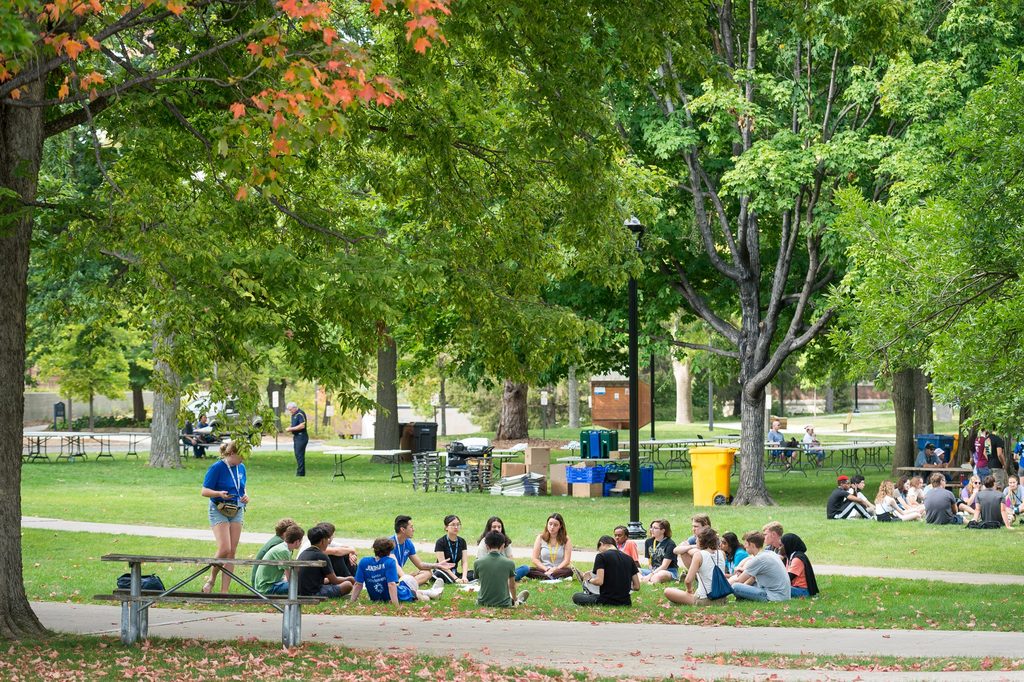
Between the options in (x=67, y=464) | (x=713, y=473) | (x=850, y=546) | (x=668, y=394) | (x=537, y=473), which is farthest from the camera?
(x=668, y=394)

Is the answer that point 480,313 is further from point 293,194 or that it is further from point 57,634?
point 57,634

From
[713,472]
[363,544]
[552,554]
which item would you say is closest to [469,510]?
[713,472]

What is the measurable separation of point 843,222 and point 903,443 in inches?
761

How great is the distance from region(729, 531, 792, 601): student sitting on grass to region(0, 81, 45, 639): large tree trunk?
7.61 m

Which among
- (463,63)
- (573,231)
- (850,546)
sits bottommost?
(850,546)

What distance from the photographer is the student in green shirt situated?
1390 cm

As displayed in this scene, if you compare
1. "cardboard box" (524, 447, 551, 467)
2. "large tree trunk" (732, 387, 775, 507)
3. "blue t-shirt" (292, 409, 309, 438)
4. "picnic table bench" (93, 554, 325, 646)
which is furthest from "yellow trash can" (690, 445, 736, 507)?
"picnic table bench" (93, 554, 325, 646)

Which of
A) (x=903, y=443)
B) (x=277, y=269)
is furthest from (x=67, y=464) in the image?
(x=277, y=269)

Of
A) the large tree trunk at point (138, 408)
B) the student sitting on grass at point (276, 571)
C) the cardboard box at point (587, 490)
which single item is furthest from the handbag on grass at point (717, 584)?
the large tree trunk at point (138, 408)

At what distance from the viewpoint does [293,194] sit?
520 inches

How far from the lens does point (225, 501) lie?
569 inches

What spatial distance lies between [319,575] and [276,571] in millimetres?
506

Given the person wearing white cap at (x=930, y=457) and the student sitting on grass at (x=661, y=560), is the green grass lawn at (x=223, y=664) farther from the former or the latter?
the person wearing white cap at (x=930, y=457)

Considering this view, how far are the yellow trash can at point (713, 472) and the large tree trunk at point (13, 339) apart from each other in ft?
55.7
